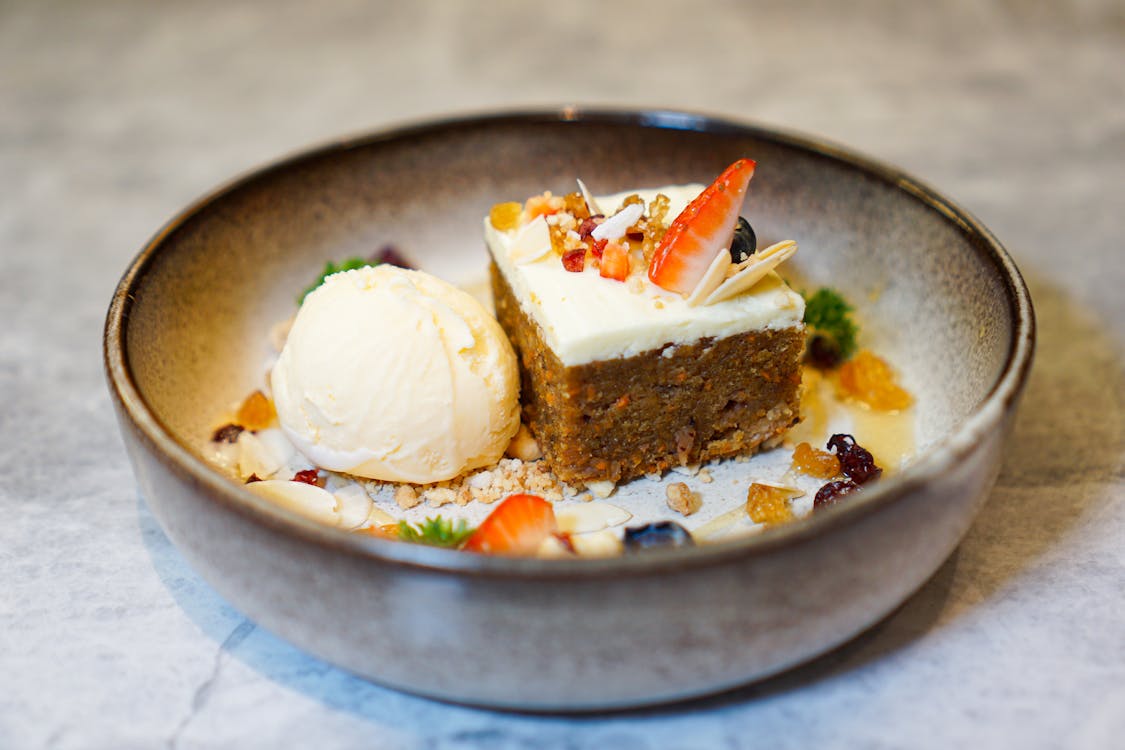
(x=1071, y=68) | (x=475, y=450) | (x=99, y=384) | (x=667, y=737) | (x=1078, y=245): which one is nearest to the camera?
(x=667, y=737)

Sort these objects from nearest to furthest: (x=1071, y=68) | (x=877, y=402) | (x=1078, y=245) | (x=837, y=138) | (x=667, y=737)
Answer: (x=667, y=737) < (x=877, y=402) < (x=1078, y=245) < (x=837, y=138) < (x=1071, y=68)

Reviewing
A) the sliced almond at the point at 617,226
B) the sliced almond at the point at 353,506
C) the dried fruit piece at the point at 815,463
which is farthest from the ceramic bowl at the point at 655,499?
the sliced almond at the point at 617,226

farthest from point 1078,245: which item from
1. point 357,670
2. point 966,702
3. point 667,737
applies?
point 357,670

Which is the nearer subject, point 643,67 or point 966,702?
point 966,702

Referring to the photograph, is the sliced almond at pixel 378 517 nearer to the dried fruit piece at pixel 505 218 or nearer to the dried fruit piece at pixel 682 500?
the dried fruit piece at pixel 682 500

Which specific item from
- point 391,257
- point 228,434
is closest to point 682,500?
point 228,434

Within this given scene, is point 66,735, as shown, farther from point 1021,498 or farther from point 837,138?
point 837,138

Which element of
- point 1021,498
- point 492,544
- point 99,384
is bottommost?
point 99,384
